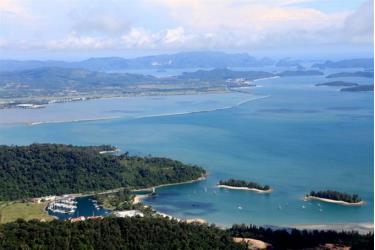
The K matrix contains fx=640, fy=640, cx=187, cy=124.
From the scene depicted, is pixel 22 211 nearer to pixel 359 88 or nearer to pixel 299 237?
pixel 299 237

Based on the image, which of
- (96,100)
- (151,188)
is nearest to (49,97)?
(96,100)

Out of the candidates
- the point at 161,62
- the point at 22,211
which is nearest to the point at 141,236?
the point at 22,211

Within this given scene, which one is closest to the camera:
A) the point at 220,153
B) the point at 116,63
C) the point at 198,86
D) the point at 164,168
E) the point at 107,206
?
the point at 107,206

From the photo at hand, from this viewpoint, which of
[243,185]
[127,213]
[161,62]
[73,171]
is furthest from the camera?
[161,62]

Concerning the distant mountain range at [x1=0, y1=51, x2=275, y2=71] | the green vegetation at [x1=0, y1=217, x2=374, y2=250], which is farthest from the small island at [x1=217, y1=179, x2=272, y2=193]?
the distant mountain range at [x1=0, y1=51, x2=275, y2=71]

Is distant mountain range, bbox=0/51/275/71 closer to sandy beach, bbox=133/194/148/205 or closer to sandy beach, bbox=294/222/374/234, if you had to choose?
sandy beach, bbox=133/194/148/205

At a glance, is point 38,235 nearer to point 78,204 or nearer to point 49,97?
point 78,204

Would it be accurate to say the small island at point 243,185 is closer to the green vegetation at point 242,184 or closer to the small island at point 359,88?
the green vegetation at point 242,184
